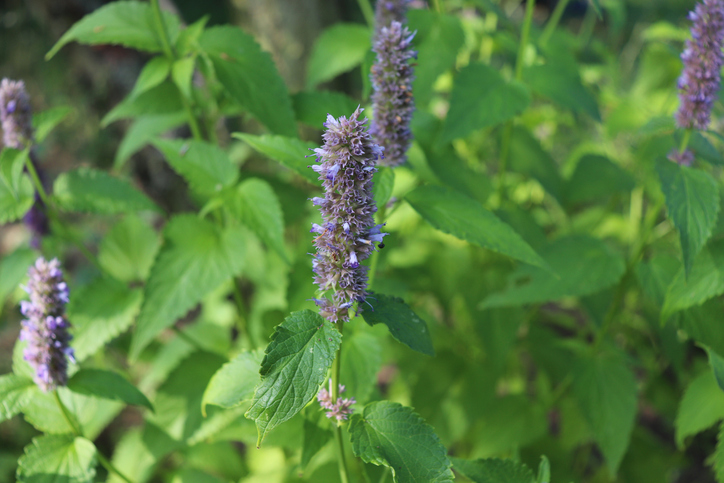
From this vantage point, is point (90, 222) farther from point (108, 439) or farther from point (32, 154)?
point (32, 154)

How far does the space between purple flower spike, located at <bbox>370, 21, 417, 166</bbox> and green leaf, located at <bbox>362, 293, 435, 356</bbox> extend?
46 cm

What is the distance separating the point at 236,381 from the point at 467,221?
744 millimetres

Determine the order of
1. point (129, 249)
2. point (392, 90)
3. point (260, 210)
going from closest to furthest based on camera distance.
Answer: point (392, 90), point (260, 210), point (129, 249)

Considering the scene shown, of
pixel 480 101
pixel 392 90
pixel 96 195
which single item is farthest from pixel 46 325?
pixel 480 101

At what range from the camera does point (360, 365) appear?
1482 mm

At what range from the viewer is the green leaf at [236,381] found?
128cm

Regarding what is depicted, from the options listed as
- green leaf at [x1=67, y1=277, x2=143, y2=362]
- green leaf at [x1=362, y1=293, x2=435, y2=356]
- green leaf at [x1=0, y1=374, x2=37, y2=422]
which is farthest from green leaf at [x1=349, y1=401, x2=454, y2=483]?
green leaf at [x1=67, y1=277, x2=143, y2=362]

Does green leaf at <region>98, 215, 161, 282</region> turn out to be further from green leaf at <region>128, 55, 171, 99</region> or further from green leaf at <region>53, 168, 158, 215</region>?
green leaf at <region>128, 55, 171, 99</region>

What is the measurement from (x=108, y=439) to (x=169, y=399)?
1.85 metres

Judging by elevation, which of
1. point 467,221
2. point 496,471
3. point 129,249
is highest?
point 129,249


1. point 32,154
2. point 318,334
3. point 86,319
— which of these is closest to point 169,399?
point 86,319

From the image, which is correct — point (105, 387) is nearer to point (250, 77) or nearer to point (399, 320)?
point (399, 320)

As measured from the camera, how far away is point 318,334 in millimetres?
1103

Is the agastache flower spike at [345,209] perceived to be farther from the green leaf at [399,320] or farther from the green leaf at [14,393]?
the green leaf at [14,393]
